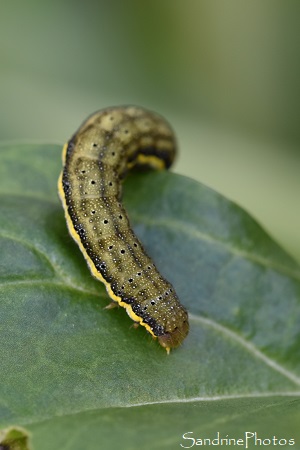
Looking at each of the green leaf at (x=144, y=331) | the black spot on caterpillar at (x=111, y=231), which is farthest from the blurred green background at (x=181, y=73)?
the green leaf at (x=144, y=331)

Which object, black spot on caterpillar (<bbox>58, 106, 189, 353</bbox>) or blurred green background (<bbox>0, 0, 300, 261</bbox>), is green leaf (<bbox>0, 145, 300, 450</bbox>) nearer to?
black spot on caterpillar (<bbox>58, 106, 189, 353</bbox>)

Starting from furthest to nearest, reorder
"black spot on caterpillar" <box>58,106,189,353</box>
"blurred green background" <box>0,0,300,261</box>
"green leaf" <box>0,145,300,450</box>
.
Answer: "blurred green background" <box>0,0,300,261</box>, "black spot on caterpillar" <box>58,106,189,353</box>, "green leaf" <box>0,145,300,450</box>

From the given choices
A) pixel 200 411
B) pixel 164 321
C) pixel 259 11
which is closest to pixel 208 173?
pixel 259 11

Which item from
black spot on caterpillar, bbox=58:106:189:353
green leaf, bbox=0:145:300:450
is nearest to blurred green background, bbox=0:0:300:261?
black spot on caterpillar, bbox=58:106:189:353

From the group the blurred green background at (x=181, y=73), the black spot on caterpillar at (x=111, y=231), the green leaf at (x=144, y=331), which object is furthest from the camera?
the blurred green background at (x=181, y=73)

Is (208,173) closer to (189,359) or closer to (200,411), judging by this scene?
(189,359)

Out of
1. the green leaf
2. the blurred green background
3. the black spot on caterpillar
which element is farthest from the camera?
the blurred green background

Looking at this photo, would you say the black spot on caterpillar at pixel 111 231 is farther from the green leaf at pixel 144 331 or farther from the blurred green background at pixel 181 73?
the blurred green background at pixel 181 73
